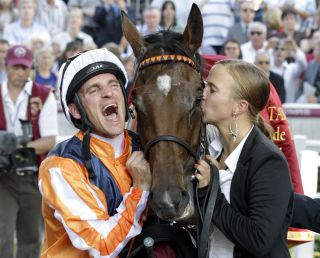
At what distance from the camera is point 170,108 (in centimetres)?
328

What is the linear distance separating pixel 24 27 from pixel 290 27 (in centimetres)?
416

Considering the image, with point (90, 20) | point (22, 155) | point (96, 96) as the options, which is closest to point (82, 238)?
point (96, 96)

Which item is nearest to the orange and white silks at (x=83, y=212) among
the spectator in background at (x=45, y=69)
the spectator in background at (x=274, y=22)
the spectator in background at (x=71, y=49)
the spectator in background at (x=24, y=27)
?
the spectator in background at (x=71, y=49)

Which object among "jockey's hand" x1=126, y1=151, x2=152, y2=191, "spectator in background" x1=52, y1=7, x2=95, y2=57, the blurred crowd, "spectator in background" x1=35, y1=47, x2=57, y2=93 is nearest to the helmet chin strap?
"jockey's hand" x1=126, y1=151, x2=152, y2=191

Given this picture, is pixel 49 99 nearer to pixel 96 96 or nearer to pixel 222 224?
pixel 96 96

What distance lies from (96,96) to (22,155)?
283 cm

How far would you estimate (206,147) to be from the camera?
11.4 ft

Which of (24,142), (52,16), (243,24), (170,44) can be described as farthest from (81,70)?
(52,16)

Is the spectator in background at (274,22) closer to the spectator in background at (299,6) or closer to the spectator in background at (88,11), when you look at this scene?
the spectator in background at (299,6)

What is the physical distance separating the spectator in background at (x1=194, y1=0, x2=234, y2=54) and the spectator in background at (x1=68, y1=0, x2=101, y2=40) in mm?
2044

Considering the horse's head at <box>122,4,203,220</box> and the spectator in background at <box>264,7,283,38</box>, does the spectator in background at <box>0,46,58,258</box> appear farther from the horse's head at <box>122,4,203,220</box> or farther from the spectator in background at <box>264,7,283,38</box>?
the spectator in background at <box>264,7,283,38</box>

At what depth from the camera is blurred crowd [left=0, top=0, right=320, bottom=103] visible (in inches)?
388

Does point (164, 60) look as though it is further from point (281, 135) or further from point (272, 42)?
point (272, 42)

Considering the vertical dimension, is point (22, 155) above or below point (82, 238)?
below
